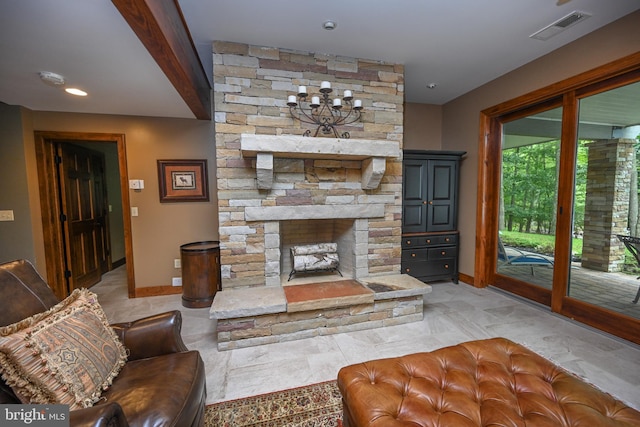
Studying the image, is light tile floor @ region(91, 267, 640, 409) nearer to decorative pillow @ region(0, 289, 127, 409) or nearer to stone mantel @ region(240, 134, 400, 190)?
decorative pillow @ region(0, 289, 127, 409)

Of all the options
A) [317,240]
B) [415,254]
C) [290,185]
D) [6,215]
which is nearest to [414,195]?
[415,254]

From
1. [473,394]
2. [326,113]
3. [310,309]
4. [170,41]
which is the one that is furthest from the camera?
[326,113]

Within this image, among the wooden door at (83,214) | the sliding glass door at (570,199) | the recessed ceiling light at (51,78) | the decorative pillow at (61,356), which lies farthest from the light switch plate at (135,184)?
the sliding glass door at (570,199)

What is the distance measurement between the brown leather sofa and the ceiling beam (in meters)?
1.38

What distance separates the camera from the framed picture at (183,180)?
3270 mm

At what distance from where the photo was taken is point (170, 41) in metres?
1.71

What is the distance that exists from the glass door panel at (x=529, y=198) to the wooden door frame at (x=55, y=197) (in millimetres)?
4790

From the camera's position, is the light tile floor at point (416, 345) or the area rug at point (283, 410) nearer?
A: the area rug at point (283, 410)

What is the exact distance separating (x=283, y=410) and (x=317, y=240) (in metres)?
2.05

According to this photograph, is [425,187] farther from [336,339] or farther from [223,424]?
[223,424]

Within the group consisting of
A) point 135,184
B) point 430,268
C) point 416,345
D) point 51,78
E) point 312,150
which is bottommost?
point 416,345

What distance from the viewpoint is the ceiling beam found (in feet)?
4.50

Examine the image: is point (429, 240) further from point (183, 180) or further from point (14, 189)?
point (14, 189)

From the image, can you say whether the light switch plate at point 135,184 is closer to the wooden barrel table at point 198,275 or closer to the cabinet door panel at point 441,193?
the wooden barrel table at point 198,275
